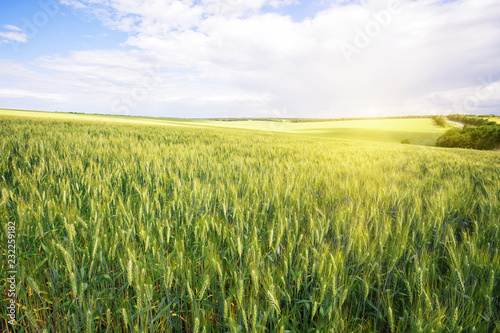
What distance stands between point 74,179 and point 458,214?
3880mm

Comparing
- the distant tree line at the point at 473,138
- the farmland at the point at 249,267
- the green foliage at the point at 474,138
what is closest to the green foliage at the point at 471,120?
the distant tree line at the point at 473,138

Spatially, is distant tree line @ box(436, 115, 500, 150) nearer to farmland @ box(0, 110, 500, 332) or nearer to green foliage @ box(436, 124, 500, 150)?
green foliage @ box(436, 124, 500, 150)

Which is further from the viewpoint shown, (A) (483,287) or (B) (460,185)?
(B) (460,185)

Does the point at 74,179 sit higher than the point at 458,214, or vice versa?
the point at 74,179

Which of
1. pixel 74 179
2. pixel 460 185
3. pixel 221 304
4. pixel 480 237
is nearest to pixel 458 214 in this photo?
pixel 480 237

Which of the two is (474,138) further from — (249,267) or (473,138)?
(249,267)

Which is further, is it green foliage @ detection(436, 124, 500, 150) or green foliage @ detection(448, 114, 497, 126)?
green foliage @ detection(448, 114, 497, 126)

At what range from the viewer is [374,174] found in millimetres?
3928

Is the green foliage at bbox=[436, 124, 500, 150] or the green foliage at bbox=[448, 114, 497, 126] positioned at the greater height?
the green foliage at bbox=[448, 114, 497, 126]

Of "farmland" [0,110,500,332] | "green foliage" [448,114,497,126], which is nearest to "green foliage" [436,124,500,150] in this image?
"green foliage" [448,114,497,126]

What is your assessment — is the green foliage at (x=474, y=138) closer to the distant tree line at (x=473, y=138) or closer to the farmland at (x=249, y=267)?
the distant tree line at (x=473, y=138)

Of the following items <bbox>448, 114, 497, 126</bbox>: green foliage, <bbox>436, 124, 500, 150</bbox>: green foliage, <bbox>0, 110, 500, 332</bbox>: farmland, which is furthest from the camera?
<bbox>448, 114, 497, 126</bbox>: green foliage

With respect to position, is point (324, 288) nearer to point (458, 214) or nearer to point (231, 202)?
point (231, 202)

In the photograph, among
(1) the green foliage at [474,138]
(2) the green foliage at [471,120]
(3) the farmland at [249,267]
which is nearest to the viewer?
(3) the farmland at [249,267]
